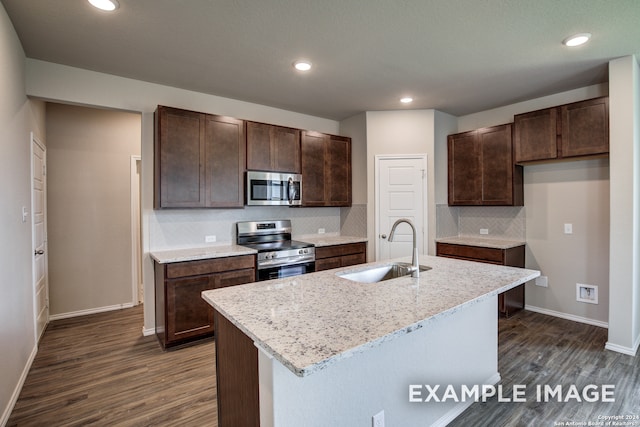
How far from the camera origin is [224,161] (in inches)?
135

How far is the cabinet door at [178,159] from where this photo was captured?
3.07 metres

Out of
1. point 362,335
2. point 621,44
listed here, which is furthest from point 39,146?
point 621,44

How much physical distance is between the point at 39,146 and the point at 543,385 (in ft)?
16.9

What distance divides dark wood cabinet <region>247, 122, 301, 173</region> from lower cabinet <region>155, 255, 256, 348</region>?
3.94 feet

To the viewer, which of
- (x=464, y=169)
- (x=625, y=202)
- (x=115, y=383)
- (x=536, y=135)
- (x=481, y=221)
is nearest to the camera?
(x=115, y=383)

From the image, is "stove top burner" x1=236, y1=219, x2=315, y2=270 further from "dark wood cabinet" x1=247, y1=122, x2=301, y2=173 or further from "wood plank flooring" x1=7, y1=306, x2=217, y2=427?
"wood plank flooring" x1=7, y1=306, x2=217, y2=427

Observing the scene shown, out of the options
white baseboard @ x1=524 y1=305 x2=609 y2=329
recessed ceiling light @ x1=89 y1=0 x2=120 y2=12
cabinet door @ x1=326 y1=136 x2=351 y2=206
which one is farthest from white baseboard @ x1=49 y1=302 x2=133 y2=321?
white baseboard @ x1=524 y1=305 x2=609 y2=329

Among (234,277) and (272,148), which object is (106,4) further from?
(234,277)

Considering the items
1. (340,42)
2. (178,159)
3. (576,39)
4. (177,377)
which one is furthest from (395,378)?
(576,39)

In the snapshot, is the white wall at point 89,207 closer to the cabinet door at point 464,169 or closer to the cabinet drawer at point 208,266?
the cabinet drawer at point 208,266

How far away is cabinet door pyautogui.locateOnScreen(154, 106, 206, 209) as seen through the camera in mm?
3068

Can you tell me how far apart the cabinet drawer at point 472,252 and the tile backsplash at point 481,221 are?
24 cm

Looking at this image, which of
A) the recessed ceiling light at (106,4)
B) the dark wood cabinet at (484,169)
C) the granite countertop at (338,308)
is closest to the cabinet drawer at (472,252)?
the dark wood cabinet at (484,169)

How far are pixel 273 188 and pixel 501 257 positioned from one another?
2832mm
